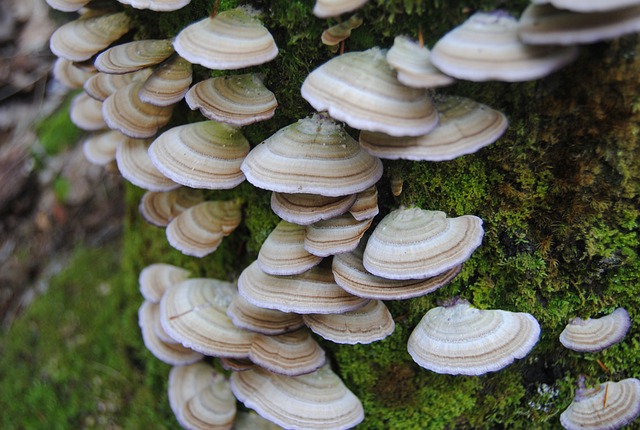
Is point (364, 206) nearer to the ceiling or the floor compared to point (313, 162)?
nearer to the floor

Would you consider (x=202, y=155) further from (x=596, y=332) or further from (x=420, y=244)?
(x=596, y=332)

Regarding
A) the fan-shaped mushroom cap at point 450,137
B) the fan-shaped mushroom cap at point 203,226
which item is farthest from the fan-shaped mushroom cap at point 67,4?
the fan-shaped mushroom cap at point 450,137

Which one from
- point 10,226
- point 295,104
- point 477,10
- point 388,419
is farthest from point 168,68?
point 10,226

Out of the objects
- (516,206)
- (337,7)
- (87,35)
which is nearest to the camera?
(337,7)

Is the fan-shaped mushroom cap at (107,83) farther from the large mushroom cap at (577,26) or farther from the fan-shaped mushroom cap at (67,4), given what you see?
the large mushroom cap at (577,26)

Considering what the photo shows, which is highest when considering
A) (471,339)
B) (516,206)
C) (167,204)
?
(516,206)

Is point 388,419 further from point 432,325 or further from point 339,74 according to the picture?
point 339,74

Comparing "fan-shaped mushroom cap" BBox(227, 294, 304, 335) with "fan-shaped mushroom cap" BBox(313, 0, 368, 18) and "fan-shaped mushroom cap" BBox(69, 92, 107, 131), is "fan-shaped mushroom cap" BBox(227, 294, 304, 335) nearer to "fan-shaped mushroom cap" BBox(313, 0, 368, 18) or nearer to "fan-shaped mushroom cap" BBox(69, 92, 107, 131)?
"fan-shaped mushroom cap" BBox(313, 0, 368, 18)

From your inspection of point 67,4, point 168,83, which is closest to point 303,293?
point 168,83
